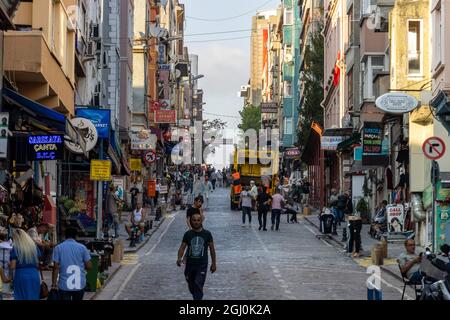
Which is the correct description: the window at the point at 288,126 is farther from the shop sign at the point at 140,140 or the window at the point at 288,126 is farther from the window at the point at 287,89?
the shop sign at the point at 140,140

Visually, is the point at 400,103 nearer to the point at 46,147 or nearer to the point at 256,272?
the point at 256,272

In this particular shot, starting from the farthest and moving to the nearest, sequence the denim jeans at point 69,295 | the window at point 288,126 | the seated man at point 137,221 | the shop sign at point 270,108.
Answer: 1. the shop sign at point 270,108
2. the window at point 288,126
3. the seated man at point 137,221
4. the denim jeans at point 69,295

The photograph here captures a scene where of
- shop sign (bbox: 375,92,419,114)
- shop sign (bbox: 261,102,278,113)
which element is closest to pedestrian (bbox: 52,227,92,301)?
shop sign (bbox: 375,92,419,114)

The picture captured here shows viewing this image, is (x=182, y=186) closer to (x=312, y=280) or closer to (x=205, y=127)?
(x=312, y=280)

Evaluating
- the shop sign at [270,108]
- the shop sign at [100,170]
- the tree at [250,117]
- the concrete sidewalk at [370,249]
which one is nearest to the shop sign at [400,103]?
the concrete sidewalk at [370,249]

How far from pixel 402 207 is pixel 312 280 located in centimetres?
1315

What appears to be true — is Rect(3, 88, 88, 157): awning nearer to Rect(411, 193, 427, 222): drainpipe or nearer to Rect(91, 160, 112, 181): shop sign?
Rect(91, 160, 112, 181): shop sign

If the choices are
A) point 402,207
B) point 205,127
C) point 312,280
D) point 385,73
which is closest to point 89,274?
point 312,280

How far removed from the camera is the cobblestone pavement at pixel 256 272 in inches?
835

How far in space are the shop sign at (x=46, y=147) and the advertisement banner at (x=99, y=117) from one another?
8.95m

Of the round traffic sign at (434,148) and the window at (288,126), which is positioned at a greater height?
the window at (288,126)

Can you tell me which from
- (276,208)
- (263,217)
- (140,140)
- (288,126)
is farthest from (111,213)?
(288,126)

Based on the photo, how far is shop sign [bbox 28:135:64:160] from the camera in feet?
76.9

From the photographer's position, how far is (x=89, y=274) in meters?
21.0
